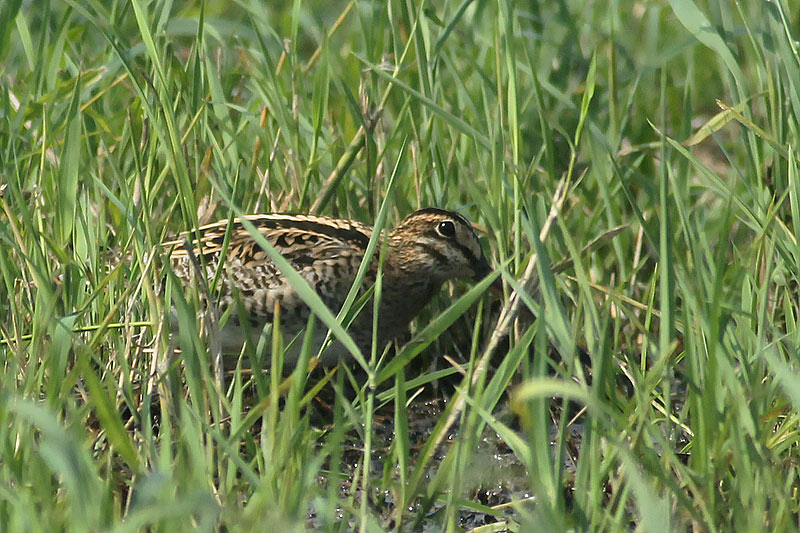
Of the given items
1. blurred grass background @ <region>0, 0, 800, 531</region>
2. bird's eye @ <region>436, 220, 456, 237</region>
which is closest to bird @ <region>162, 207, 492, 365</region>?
bird's eye @ <region>436, 220, 456, 237</region>

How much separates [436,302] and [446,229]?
16.9 inches

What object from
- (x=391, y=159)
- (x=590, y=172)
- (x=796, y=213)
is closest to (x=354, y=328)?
(x=391, y=159)

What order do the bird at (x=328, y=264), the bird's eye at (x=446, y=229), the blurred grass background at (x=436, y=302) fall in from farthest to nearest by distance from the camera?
the bird's eye at (x=446, y=229)
the bird at (x=328, y=264)
the blurred grass background at (x=436, y=302)

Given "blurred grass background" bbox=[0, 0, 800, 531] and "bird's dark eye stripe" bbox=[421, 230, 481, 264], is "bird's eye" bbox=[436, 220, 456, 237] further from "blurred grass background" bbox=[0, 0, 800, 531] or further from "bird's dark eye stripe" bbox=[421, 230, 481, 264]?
"blurred grass background" bbox=[0, 0, 800, 531]

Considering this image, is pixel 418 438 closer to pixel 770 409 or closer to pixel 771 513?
pixel 770 409

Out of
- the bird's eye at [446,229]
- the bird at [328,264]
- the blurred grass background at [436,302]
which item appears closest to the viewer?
the blurred grass background at [436,302]

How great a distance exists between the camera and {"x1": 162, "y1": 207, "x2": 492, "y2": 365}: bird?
363 cm

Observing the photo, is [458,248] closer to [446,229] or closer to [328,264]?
[446,229]

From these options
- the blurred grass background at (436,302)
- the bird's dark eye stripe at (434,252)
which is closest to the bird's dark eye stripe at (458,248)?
the bird's dark eye stripe at (434,252)

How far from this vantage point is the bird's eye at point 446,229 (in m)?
3.75

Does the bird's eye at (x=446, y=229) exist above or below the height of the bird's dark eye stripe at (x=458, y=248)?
above

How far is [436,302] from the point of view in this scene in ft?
13.5

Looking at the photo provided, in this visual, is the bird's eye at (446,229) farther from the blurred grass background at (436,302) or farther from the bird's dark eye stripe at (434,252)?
the blurred grass background at (436,302)

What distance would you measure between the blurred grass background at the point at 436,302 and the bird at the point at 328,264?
14 cm
